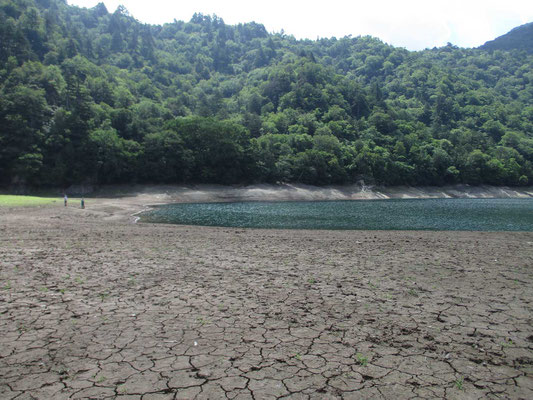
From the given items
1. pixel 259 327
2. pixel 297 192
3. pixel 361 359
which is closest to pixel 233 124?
pixel 297 192

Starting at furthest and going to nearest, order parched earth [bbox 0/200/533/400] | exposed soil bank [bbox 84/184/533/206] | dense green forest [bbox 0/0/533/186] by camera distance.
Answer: dense green forest [bbox 0/0/533/186] < exposed soil bank [bbox 84/184/533/206] < parched earth [bbox 0/200/533/400]

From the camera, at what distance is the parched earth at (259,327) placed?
19.4 feet

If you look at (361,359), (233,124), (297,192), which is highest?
(233,124)

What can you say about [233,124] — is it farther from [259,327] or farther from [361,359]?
[361,359]

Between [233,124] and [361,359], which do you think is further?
[233,124]

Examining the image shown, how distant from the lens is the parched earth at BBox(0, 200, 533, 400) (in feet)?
19.4

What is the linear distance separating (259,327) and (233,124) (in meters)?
94.1

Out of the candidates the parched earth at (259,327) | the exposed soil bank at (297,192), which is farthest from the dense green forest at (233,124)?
the parched earth at (259,327)

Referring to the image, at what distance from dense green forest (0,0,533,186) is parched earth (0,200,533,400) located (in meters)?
65.0

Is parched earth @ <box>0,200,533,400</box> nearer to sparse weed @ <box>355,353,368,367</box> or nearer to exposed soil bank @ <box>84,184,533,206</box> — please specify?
sparse weed @ <box>355,353,368,367</box>

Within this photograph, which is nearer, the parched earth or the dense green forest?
the parched earth

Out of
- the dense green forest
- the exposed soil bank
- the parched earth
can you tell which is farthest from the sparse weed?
the dense green forest

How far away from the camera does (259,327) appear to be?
8.30m

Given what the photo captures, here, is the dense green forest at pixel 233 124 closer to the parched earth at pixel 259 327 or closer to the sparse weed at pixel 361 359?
the parched earth at pixel 259 327
